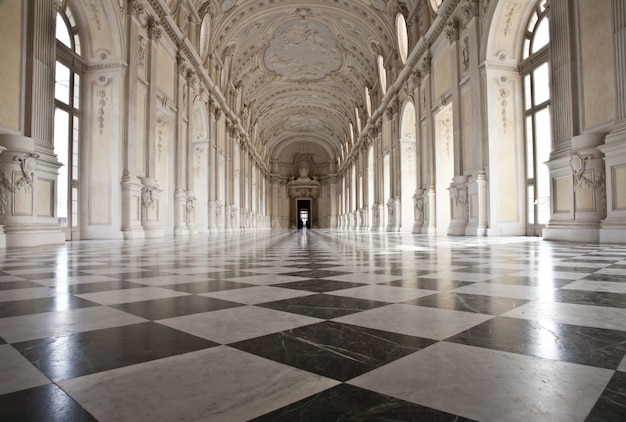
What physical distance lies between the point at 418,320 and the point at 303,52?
84.1 feet

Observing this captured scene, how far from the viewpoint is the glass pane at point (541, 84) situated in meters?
9.48

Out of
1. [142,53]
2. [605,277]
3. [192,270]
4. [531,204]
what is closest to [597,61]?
[531,204]

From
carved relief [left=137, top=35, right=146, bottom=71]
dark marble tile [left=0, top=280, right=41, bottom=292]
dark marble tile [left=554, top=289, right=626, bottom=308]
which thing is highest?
carved relief [left=137, top=35, right=146, bottom=71]

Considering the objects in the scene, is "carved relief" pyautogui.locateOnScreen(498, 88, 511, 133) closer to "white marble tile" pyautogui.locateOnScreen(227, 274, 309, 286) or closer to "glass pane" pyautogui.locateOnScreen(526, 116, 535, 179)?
"glass pane" pyautogui.locateOnScreen(526, 116, 535, 179)

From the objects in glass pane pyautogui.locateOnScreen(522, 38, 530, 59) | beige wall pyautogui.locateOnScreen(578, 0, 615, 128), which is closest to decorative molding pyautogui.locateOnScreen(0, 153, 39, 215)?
beige wall pyautogui.locateOnScreen(578, 0, 615, 128)

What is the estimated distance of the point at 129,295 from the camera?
202cm

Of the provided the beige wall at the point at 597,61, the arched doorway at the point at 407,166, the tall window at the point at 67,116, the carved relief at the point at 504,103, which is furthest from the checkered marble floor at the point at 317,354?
the arched doorway at the point at 407,166

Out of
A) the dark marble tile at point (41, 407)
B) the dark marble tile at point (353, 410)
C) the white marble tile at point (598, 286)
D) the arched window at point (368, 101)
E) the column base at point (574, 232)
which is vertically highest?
the arched window at point (368, 101)

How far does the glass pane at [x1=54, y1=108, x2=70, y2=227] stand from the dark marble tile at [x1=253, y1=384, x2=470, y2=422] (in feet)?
34.1

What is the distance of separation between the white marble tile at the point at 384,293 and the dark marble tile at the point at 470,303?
0.08 meters

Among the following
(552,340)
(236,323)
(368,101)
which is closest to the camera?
(552,340)

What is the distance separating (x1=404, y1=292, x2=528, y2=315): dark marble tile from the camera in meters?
1.58

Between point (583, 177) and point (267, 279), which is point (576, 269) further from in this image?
point (583, 177)

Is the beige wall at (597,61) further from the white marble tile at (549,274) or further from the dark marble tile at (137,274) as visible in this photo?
the dark marble tile at (137,274)
